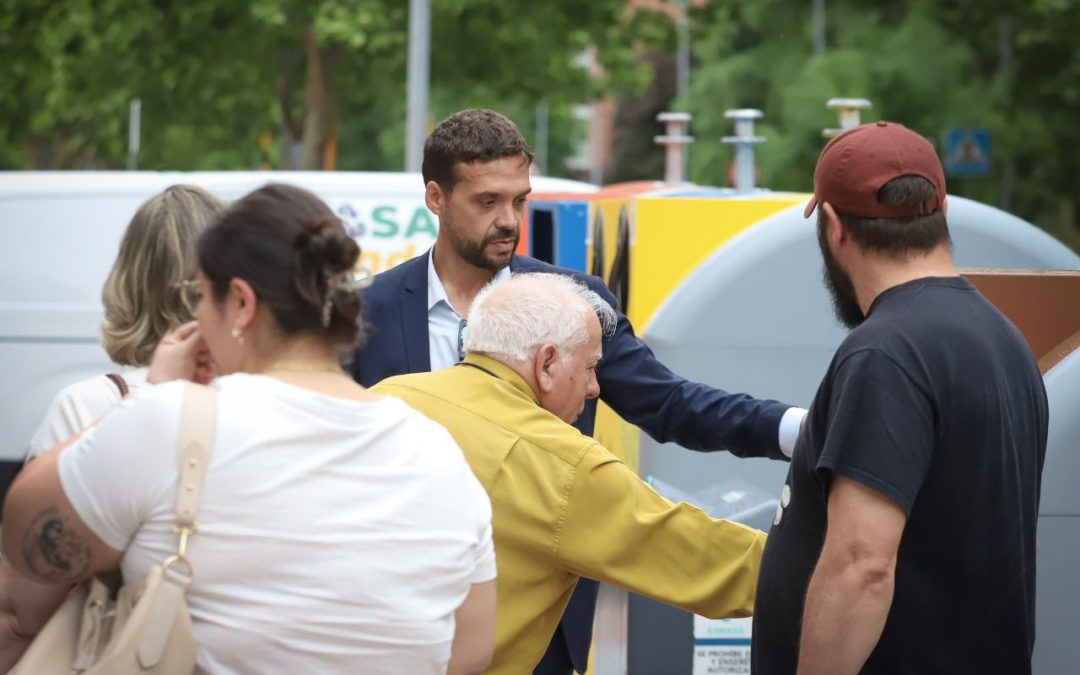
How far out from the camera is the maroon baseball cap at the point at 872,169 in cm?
270

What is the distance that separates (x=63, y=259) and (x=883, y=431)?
6.85 m

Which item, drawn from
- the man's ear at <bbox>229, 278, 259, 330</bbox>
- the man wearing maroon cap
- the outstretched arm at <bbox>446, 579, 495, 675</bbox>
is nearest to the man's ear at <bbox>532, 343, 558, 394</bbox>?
the man wearing maroon cap

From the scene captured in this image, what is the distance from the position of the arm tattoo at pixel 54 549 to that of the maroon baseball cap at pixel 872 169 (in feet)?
4.26

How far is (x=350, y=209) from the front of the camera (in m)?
8.72

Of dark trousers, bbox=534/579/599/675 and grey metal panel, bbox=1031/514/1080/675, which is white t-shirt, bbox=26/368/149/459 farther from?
grey metal panel, bbox=1031/514/1080/675

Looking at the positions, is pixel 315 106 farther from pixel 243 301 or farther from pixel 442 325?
pixel 243 301

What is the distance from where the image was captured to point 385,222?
28.5ft

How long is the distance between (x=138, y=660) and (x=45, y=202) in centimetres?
686

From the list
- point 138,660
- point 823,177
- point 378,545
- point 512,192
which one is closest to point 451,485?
point 378,545

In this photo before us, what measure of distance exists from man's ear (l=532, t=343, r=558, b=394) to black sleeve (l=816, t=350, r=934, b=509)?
0.58 meters

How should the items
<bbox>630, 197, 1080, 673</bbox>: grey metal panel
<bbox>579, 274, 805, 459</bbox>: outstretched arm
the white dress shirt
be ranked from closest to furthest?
<bbox>579, 274, 805, 459</bbox>: outstretched arm, the white dress shirt, <bbox>630, 197, 1080, 673</bbox>: grey metal panel

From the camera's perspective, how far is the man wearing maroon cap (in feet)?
8.43

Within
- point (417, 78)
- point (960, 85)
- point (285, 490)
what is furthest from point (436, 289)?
point (960, 85)

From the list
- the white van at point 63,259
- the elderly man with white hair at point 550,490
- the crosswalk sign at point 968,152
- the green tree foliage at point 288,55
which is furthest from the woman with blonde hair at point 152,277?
the crosswalk sign at point 968,152
